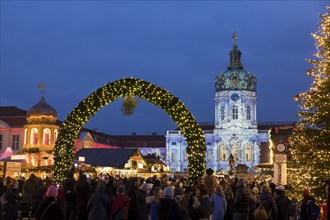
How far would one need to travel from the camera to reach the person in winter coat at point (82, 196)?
1360 cm

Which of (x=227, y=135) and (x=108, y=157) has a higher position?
(x=227, y=135)

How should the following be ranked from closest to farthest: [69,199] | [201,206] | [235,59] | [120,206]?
1. [201,206]
2. [120,206]
3. [69,199]
4. [235,59]

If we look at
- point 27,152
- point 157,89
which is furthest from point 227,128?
point 157,89

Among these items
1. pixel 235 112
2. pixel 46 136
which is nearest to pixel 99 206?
pixel 46 136

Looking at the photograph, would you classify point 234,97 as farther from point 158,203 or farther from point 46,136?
point 158,203

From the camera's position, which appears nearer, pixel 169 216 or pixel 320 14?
pixel 169 216

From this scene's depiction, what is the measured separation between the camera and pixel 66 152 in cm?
2244

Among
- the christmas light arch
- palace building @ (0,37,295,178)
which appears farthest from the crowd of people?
palace building @ (0,37,295,178)

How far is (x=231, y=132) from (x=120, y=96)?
78245 millimetres

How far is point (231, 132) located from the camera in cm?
10025

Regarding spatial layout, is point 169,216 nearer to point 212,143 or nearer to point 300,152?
point 300,152

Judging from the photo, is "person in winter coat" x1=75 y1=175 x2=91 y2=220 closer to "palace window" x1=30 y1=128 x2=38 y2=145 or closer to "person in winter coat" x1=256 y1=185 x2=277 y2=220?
"person in winter coat" x1=256 y1=185 x2=277 y2=220

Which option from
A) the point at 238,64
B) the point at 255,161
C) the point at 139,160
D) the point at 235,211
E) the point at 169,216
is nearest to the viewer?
the point at 169,216

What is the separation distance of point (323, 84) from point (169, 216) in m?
10.5
